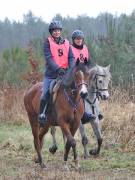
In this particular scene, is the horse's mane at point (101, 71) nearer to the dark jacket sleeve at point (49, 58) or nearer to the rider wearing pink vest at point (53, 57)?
the rider wearing pink vest at point (53, 57)

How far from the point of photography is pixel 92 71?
10.4 meters

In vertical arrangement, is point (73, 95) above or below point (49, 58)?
below

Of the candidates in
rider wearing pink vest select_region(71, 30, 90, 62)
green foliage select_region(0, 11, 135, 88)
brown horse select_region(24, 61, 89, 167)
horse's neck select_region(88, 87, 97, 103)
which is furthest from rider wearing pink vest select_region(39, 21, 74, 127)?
green foliage select_region(0, 11, 135, 88)

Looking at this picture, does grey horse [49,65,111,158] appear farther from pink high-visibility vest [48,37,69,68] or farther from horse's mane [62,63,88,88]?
horse's mane [62,63,88,88]

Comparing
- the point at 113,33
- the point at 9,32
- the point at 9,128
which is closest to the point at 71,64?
the point at 9,128

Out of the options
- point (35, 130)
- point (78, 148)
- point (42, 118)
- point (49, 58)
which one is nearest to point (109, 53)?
point (78, 148)

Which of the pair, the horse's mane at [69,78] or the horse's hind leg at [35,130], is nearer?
Result: the horse's mane at [69,78]

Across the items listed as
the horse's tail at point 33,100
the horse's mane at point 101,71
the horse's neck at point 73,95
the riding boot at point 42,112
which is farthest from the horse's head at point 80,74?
the horse's mane at point 101,71

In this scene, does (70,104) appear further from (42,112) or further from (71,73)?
(42,112)

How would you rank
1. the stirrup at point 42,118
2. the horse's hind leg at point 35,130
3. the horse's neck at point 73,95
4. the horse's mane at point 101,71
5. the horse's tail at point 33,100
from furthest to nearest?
the horse's mane at point 101,71 → the horse's hind leg at point 35,130 → the horse's tail at point 33,100 → the stirrup at point 42,118 → the horse's neck at point 73,95

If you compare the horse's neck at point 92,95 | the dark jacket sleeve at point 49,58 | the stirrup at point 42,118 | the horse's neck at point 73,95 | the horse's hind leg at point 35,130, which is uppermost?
the dark jacket sleeve at point 49,58

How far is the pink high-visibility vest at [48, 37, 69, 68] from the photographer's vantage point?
9164mm

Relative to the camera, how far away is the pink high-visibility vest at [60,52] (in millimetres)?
9164

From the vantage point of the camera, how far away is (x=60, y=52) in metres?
9.23
